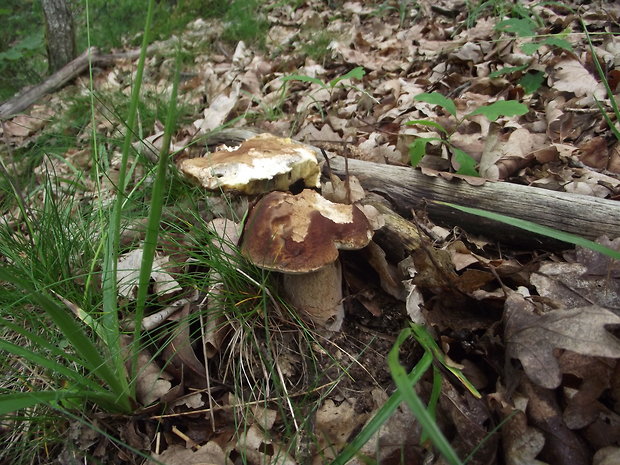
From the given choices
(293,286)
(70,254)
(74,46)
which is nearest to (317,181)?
(293,286)

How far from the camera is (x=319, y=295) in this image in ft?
5.54

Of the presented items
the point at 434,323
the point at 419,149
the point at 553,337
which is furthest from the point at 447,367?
the point at 419,149

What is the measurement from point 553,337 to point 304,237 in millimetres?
859

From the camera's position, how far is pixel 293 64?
4.38 metres

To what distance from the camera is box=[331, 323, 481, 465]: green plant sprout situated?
0.63m

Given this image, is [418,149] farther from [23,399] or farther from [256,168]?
[23,399]

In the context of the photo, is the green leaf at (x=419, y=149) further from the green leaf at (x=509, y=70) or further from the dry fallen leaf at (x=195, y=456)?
the dry fallen leaf at (x=195, y=456)

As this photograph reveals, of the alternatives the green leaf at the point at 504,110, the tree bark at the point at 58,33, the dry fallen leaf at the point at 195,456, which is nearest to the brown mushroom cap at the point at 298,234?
the dry fallen leaf at the point at 195,456

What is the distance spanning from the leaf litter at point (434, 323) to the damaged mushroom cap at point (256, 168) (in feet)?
0.68

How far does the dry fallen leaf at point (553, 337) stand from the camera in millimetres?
1040

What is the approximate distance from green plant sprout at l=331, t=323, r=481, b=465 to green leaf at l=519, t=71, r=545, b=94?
2.16 m

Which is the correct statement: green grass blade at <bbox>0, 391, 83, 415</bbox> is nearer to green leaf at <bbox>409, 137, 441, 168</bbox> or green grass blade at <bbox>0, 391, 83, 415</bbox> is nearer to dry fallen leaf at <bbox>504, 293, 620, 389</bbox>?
dry fallen leaf at <bbox>504, 293, 620, 389</bbox>

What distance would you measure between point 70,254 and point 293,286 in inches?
43.8

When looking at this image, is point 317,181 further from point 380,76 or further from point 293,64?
point 293,64
